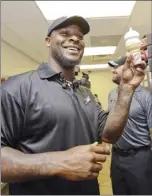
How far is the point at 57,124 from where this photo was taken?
3.09 ft

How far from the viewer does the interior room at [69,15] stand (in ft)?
7.13

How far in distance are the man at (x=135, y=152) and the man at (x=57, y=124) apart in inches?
31.5

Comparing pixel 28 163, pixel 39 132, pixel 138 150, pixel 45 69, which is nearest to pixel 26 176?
pixel 28 163

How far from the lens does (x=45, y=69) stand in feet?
3.62

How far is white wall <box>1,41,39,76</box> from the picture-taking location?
3437 millimetres

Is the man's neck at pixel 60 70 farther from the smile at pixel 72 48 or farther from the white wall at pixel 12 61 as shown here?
the white wall at pixel 12 61

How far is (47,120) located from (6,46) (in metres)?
2.96

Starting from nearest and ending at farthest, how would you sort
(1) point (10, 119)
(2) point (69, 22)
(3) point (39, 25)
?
(1) point (10, 119)
(2) point (69, 22)
(3) point (39, 25)

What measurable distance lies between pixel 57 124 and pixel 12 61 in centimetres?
323

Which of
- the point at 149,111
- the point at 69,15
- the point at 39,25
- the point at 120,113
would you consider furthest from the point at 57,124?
the point at 39,25

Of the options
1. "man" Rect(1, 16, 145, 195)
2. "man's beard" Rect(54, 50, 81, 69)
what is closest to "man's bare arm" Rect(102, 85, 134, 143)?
"man" Rect(1, 16, 145, 195)

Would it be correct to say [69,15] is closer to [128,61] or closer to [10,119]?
[128,61]

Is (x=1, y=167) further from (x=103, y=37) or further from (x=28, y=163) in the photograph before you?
(x=103, y=37)

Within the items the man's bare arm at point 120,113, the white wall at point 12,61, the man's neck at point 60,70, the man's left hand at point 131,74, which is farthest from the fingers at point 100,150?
the white wall at point 12,61
